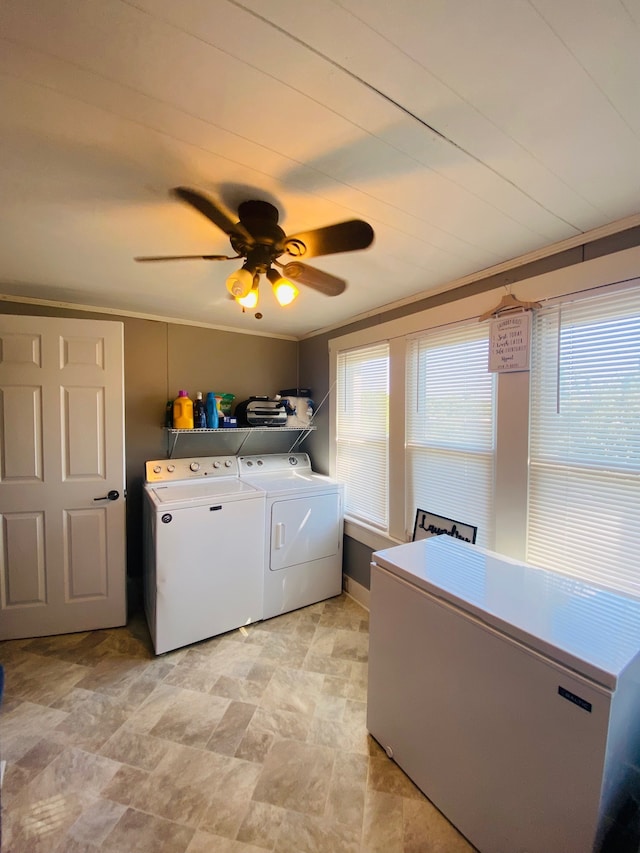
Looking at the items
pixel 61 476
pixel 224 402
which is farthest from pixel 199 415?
pixel 61 476

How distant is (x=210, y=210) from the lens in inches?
42.5

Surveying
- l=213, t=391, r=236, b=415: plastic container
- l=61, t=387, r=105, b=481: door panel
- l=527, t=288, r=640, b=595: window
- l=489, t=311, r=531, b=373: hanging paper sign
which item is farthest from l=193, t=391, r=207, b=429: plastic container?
l=527, t=288, r=640, b=595: window

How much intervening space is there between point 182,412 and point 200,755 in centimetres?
200

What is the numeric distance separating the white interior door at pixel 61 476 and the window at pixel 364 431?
1651mm

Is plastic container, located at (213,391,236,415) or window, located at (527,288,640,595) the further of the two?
plastic container, located at (213,391,236,415)

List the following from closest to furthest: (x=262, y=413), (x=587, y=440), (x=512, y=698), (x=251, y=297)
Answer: (x=512, y=698), (x=251, y=297), (x=587, y=440), (x=262, y=413)

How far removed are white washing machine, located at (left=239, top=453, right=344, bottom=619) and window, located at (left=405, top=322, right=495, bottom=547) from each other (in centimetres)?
66

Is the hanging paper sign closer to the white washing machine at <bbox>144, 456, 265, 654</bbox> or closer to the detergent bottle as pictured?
the white washing machine at <bbox>144, 456, 265, 654</bbox>

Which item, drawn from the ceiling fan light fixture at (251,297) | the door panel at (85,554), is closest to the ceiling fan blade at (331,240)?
the ceiling fan light fixture at (251,297)

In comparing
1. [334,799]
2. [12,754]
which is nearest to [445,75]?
[334,799]

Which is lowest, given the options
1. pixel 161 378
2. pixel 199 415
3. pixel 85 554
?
pixel 85 554

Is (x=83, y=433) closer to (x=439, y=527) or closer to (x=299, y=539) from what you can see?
(x=299, y=539)

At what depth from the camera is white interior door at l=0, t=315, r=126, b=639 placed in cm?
212

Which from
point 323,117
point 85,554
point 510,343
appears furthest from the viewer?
point 85,554
